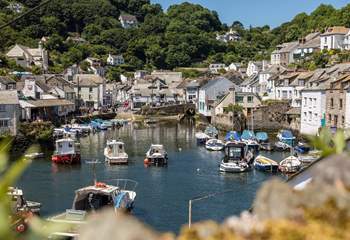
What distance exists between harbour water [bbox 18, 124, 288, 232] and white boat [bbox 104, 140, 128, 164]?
583mm

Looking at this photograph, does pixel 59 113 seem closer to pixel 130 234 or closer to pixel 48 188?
pixel 48 188

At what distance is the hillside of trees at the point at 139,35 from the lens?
10388 cm

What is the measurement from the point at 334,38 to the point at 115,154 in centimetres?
4573

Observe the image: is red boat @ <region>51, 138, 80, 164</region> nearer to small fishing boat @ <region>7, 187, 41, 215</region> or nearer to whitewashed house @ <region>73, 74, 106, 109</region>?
small fishing boat @ <region>7, 187, 41, 215</region>

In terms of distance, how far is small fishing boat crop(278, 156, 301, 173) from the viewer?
29.9m

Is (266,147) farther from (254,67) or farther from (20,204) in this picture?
(254,67)

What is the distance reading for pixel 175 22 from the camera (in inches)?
5463

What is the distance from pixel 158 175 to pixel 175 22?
368 ft

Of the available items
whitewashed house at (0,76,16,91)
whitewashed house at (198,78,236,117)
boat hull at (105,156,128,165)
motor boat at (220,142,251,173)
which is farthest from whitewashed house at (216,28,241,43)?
boat hull at (105,156,128,165)

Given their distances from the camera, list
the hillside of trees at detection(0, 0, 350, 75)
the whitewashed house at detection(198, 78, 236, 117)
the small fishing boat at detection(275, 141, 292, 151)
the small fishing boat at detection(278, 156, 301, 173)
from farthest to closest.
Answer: the hillside of trees at detection(0, 0, 350, 75) → the whitewashed house at detection(198, 78, 236, 117) → the small fishing boat at detection(275, 141, 292, 151) → the small fishing boat at detection(278, 156, 301, 173)

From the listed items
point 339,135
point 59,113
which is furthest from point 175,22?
point 339,135

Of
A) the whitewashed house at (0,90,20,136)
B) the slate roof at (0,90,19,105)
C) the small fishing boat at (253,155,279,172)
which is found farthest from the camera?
the slate roof at (0,90,19,105)

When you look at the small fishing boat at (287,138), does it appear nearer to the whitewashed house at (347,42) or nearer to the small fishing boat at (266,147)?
the small fishing boat at (266,147)

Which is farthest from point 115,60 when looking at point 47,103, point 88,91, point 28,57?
point 47,103
